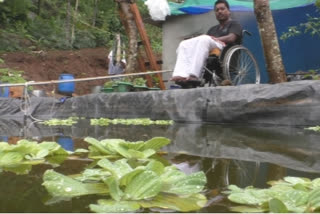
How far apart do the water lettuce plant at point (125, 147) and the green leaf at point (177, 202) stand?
1.43ft

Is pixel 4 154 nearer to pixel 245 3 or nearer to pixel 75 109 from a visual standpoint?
pixel 75 109

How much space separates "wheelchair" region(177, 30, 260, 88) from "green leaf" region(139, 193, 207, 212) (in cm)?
306

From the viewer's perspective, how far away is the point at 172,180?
884 millimetres

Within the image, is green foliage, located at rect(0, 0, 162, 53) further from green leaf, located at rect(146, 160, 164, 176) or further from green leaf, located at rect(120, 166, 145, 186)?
green leaf, located at rect(120, 166, 145, 186)

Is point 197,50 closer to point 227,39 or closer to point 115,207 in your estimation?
point 227,39

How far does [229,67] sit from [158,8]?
2778mm

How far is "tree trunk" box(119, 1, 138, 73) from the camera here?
6320 mm

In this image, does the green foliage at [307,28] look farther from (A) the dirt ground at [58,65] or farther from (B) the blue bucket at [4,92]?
(A) the dirt ground at [58,65]

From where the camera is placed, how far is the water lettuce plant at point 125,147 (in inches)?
50.0

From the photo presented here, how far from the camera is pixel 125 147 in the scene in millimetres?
1332

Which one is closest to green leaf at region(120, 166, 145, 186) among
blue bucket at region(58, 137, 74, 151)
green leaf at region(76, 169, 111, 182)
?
green leaf at region(76, 169, 111, 182)

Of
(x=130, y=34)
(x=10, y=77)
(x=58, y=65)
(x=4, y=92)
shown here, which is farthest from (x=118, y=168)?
(x=58, y=65)

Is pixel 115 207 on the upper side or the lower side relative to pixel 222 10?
lower

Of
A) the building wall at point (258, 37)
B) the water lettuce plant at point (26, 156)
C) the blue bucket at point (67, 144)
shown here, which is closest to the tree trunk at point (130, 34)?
the building wall at point (258, 37)
